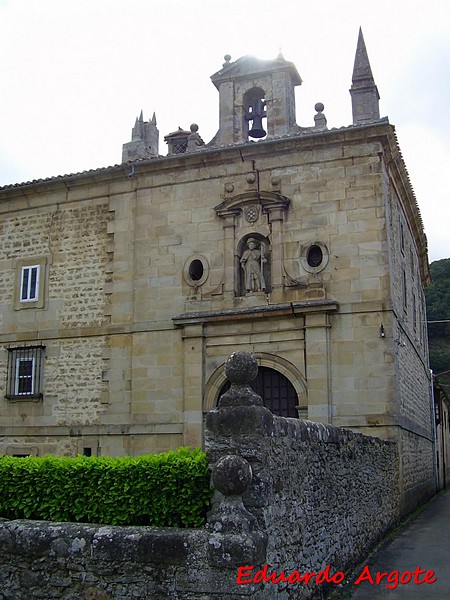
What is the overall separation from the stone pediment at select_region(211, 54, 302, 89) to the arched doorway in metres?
7.59

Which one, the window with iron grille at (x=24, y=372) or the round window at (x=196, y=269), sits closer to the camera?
the round window at (x=196, y=269)

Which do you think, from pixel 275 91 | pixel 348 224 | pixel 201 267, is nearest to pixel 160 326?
pixel 201 267

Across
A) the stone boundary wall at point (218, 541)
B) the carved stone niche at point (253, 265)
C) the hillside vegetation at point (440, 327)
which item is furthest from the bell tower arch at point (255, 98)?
the hillside vegetation at point (440, 327)

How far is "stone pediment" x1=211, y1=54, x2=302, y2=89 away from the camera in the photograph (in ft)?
57.6

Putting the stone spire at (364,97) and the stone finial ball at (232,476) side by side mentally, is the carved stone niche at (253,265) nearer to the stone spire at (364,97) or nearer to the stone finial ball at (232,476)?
the stone spire at (364,97)

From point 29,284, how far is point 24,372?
7.57 feet

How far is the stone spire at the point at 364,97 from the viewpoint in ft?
53.9

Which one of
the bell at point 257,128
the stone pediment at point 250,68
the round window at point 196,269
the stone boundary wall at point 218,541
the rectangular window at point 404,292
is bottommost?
the stone boundary wall at point 218,541

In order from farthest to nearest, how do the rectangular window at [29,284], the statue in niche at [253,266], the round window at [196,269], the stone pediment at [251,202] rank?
the rectangular window at [29,284], the round window at [196,269], the stone pediment at [251,202], the statue in niche at [253,266]

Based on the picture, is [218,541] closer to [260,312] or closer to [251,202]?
[260,312]

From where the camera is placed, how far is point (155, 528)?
6.26 m

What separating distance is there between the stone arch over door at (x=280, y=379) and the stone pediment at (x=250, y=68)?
7297mm

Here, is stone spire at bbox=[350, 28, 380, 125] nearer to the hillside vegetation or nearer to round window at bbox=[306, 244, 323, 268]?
round window at bbox=[306, 244, 323, 268]

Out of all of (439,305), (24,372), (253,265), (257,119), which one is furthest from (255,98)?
(439,305)
